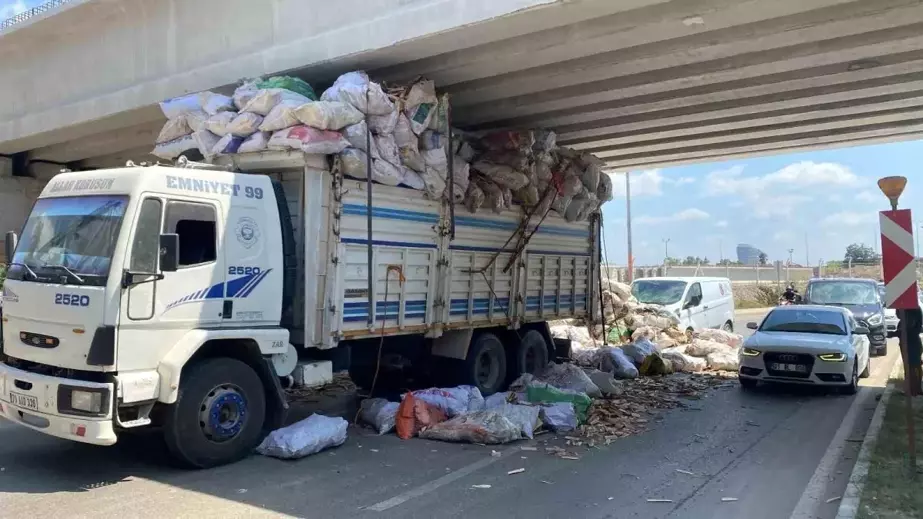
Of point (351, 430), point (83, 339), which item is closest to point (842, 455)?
point (351, 430)

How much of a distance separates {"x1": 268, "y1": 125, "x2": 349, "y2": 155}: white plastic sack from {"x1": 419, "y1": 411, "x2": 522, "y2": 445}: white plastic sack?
3082 millimetres

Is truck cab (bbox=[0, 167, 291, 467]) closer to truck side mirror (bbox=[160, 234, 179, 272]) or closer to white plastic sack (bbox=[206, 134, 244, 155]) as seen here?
truck side mirror (bbox=[160, 234, 179, 272])

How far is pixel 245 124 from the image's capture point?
24.1 ft

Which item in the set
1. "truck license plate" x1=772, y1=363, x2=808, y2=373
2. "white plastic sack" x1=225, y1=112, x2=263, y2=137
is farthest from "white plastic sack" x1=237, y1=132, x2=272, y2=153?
"truck license plate" x1=772, y1=363, x2=808, y2=373

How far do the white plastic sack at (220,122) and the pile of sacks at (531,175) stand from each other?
3.14 meters

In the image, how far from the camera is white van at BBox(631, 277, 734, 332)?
16.7 metres

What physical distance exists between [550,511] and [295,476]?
2218 millimetres

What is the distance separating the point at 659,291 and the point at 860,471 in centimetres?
1161

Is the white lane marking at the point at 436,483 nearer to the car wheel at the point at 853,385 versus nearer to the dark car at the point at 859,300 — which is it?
the car wheel at the point at 853,385

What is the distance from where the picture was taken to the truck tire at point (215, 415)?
234 inches

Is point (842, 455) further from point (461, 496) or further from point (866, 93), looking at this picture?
point (866, 93)

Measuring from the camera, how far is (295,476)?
6043 millimetres

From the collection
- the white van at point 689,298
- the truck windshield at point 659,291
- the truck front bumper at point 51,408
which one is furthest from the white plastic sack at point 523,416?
the truck windshield at point 659,291

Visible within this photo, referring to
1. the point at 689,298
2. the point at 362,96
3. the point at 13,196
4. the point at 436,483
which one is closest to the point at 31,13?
the point at 13,196
